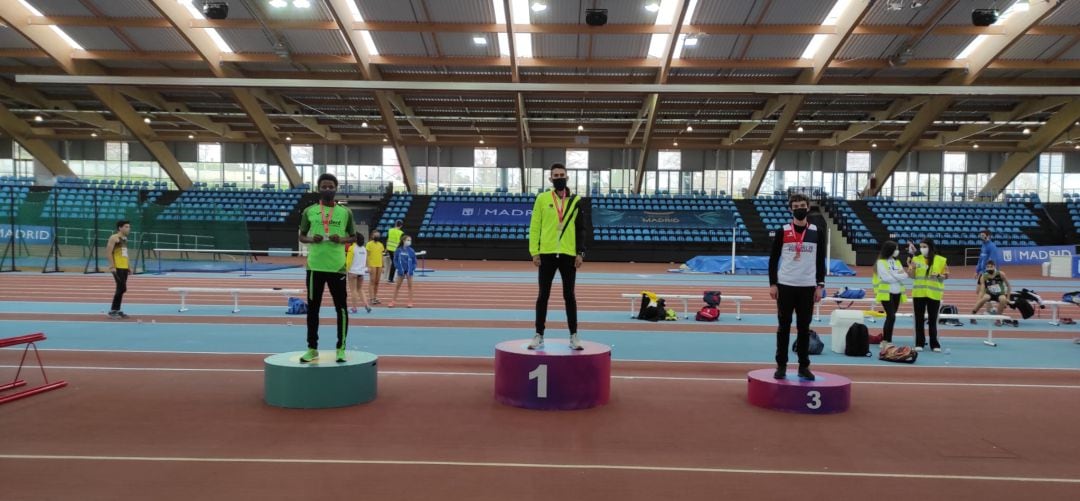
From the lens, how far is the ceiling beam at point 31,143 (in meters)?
35.7

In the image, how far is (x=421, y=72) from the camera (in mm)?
30406

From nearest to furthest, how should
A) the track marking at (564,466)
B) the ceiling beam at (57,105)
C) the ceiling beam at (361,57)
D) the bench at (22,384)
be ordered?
the track marking at (564,466), the bench at (22,384), the ceiling beam at (361,57), the ceiling beam at (57,105)

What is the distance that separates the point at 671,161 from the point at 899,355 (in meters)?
35.6

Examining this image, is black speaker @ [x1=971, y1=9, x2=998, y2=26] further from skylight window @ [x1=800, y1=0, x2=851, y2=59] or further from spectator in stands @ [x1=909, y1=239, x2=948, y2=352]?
spectator in stands @ [x1=909, y1=239, x2=948, y2=352]

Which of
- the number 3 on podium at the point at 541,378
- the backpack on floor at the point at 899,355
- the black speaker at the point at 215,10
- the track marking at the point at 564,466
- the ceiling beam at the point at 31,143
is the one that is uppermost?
the black speaker at the point at 215,10

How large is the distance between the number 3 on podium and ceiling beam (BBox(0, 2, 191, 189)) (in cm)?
2727

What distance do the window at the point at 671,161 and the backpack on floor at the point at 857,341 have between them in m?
35.0

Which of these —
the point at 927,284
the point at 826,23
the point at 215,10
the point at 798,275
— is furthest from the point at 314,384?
the point at 826,23

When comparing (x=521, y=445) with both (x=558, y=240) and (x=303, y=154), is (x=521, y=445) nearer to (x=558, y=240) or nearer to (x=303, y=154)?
(x=558, y=240)

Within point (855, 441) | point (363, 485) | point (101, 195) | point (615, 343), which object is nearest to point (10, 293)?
point (615, 343)

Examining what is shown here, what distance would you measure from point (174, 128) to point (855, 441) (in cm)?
4302

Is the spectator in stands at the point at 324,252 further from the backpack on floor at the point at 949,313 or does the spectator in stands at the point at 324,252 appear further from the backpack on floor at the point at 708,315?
the backpack on floor at the point at 949,313

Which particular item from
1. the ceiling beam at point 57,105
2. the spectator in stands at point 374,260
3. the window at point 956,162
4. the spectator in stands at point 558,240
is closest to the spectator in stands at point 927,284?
the spectator in stands at point 558,240

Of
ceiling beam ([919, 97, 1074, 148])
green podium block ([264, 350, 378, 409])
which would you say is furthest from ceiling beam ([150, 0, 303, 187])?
ceiling beam ([919, 97, 1074, 148])
